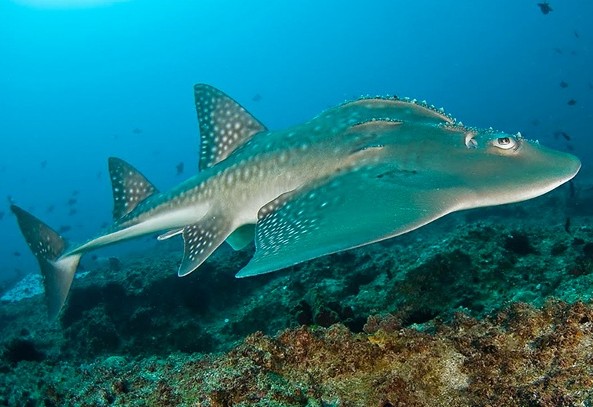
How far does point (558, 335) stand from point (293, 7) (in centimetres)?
18971

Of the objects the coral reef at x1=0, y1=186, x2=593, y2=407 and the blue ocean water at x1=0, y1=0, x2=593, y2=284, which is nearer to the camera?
the coral reef at x1=0, y1=186, x2=593, y2=407

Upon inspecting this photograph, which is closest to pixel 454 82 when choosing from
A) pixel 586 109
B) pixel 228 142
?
pixel 586 109

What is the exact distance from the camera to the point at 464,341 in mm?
2393

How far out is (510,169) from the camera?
3199 mm

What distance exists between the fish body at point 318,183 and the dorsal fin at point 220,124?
0.01 m

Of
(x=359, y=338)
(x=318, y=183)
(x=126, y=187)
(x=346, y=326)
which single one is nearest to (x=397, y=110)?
(x=318, y=183)

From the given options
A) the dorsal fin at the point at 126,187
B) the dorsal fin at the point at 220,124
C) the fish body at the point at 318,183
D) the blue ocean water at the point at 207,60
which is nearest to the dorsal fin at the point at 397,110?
the fish body at the point at 318,183

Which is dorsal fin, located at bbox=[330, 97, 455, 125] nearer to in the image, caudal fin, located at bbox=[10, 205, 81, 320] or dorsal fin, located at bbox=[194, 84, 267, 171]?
dorsal fin, located at bbox=[194, 84, 267, 171]

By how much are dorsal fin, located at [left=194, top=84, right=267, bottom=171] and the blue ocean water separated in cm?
13662

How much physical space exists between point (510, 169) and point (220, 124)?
4112 mm

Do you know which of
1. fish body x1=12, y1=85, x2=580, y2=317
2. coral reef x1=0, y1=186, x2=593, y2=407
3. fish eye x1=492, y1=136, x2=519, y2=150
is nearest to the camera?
coral reef x1=0, y1=186, x2=593, y2=407

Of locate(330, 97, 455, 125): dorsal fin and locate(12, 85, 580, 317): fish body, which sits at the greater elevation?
locate(330, 97, 455, 125): dorsal fin

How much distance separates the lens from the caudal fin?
621cm

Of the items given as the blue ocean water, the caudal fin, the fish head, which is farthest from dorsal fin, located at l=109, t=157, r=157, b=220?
the blue ocean water
